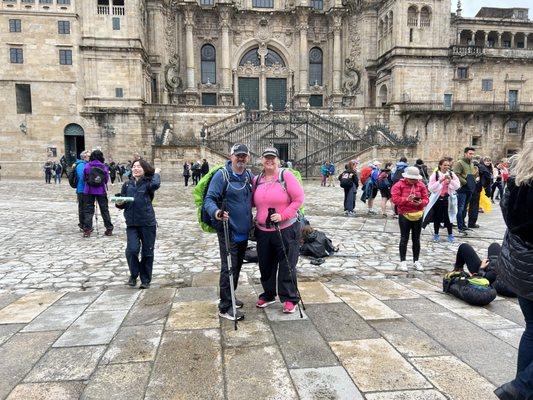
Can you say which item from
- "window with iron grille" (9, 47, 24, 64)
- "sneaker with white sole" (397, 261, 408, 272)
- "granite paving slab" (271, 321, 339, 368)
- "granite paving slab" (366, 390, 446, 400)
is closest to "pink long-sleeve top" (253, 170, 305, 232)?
"granite paving slab" (271, 321, 339, 368)

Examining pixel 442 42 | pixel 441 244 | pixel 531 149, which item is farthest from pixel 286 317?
pixel 442 42

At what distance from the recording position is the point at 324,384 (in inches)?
127

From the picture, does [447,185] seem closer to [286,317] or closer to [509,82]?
[286,317]

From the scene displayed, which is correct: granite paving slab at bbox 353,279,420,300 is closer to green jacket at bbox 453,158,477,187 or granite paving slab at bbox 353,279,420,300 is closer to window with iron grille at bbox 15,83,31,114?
green jacket at bbox 453,158,477,187

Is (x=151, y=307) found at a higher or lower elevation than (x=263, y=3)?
lower

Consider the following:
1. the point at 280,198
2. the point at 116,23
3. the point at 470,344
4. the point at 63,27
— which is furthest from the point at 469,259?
the point at 63,27

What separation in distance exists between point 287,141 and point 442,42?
17991mm

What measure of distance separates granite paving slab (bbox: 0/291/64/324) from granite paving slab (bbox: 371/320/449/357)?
13.0ft

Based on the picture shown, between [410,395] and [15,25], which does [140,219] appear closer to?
[410,395]

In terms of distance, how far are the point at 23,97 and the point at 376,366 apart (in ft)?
116

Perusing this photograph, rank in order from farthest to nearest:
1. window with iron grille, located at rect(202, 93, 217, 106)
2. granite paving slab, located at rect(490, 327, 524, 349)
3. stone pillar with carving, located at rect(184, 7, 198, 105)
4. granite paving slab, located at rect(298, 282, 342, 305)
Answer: window with iron grille, located at rect(202, 93, 217, 106) < stone pillar with carving, located at rect(184, 7, 198, 105) < granite paving slab, located at rect(298, 282, 342, 305) < granite paving slab, located at rect(490, 327, 524, 349)

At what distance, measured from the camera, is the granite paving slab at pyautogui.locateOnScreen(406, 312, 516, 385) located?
342cm

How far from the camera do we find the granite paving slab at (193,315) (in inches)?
173

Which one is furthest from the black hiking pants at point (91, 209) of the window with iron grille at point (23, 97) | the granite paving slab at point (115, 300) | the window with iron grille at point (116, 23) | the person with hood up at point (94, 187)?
the window with iron grille at point (23, 97)
